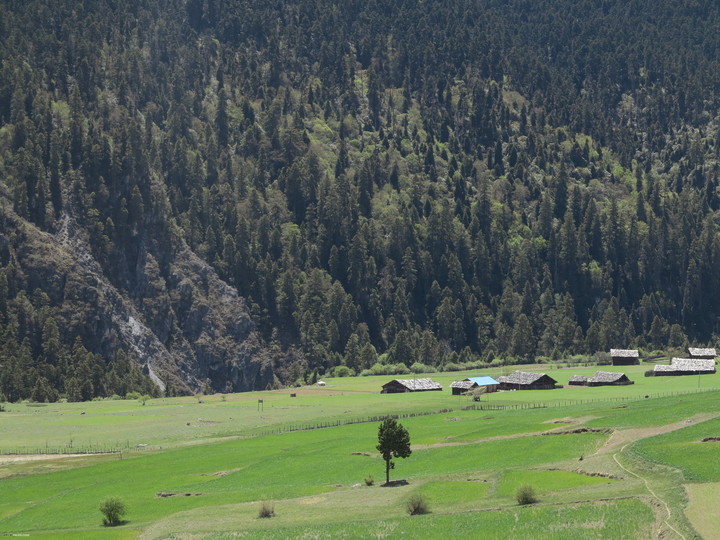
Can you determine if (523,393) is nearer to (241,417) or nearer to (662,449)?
(241,417)

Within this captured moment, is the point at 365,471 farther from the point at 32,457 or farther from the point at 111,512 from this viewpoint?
the point at 32,457

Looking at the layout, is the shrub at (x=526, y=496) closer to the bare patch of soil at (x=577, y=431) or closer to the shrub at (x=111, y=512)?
the shrub at (x=111, y=512)

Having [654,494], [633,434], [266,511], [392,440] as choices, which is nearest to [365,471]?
[392,440]

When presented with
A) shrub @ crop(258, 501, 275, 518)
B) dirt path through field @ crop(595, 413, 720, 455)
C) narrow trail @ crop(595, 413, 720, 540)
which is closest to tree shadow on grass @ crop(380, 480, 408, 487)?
shrub @ crop(258, 501, 275, 518)

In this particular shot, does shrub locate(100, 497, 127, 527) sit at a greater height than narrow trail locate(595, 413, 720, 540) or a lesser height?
lesser

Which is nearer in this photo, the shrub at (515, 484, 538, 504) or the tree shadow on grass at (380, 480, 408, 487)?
the shrub at (515, 484, 538, 504)

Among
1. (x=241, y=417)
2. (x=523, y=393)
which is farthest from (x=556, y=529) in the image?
(x=523, y=393)

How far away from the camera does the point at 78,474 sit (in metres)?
120

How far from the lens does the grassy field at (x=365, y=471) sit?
78688 millimetres

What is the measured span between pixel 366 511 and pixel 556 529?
18.0m

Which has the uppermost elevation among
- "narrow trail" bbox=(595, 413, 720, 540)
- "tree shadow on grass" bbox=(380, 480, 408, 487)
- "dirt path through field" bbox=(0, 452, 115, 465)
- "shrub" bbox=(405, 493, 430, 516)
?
"dirt path through field" bbox=(0, 452, 115, 465)

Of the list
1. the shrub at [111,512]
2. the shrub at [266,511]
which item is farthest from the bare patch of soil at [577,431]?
the shrub at [111,512]

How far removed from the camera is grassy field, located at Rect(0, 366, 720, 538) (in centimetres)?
7869

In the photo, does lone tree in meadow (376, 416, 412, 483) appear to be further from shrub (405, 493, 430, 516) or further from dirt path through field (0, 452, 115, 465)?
dirt path through field (0, 452, 115, 465)
